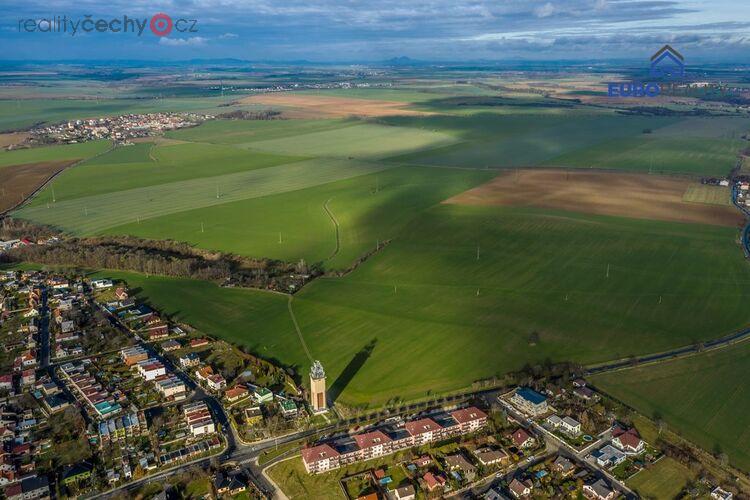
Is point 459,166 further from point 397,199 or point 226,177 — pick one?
point 226,177

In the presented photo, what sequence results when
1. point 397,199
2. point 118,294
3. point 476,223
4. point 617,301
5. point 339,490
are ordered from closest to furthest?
point 339,490 < point 617,301 < point 118,294 < point 476,223 < point 397,199

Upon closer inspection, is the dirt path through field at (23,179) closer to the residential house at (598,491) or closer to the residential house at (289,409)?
the residential house at (289,409)

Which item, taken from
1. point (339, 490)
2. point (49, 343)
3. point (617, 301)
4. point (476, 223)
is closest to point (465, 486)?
point (339, 490)

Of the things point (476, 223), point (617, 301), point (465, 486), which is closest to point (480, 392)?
point (465, 486)

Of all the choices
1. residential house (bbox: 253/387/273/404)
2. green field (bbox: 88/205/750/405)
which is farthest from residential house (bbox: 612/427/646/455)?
residential house (bbox: 253/387/273/404)

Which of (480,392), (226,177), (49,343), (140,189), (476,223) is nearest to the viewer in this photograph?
(480,392)

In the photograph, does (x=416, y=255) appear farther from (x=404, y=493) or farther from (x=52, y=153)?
(x=52, y=153)

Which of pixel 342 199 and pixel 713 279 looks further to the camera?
pixel 342 199

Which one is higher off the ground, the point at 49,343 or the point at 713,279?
the point at 713,279
